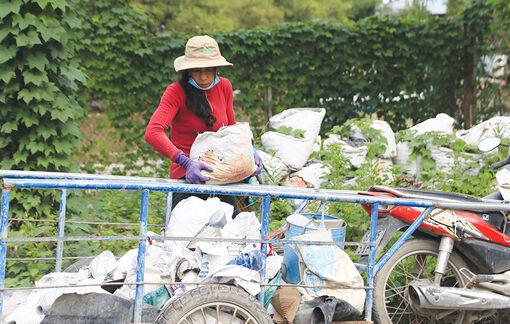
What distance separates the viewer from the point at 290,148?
5777 mm

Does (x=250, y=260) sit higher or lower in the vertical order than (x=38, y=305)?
higher

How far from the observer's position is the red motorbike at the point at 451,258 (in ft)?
9.41

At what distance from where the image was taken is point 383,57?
8.26 metres

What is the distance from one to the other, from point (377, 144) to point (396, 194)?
9.18 feet

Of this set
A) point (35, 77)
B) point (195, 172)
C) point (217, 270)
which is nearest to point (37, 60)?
point (35, 77)

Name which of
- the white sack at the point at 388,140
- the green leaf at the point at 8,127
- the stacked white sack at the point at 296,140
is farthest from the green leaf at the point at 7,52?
the white sack at the point at 388,140

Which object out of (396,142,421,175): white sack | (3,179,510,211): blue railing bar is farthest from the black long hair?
(396,142,421,175): white sack

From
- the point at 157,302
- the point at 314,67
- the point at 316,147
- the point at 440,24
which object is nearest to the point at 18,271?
the point at 157,302

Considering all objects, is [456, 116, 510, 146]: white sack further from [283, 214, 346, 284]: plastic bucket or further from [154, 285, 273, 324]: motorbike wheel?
[154, 285, 273, 324]: motorbike wheel

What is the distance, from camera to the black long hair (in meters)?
3.36

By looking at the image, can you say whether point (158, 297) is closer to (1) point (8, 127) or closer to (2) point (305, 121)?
(1) point (8, 127)

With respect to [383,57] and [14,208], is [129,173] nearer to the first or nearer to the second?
[14,208]

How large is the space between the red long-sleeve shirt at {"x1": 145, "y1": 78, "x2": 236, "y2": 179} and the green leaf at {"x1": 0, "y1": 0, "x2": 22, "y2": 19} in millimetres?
2158

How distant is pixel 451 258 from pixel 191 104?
1.96 m
